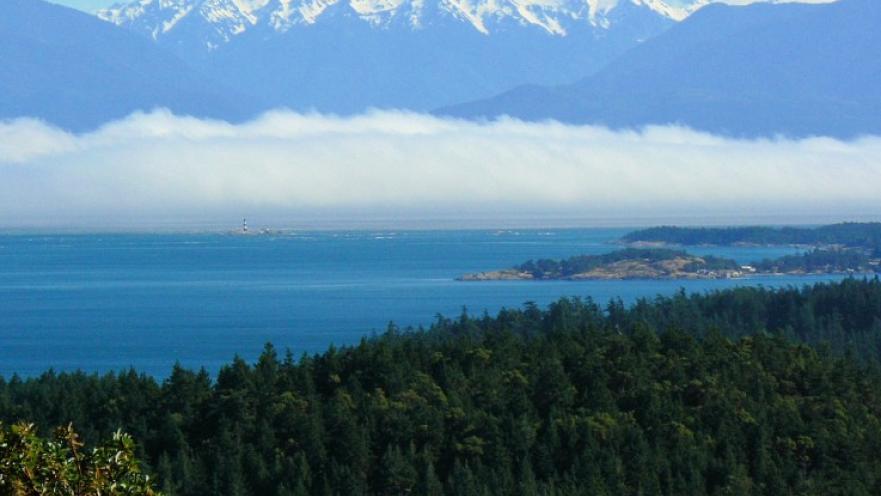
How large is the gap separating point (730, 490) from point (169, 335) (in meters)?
68.5

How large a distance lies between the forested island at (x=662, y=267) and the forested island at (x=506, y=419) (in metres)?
102

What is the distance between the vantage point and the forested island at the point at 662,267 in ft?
525

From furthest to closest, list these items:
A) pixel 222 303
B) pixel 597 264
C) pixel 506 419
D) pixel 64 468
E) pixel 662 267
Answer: pixel 597 264, pixel 662 267, pixel 222 303, pixel 506 419, pixel 64 468

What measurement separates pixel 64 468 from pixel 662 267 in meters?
151

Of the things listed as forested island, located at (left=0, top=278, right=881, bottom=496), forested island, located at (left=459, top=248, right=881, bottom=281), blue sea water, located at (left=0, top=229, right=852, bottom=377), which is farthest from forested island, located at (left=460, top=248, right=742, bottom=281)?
forested island, located at (left=0, top=278, right=881, bottom=496)

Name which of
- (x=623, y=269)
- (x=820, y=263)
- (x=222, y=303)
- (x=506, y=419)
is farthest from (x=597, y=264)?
(x=506, y=419)

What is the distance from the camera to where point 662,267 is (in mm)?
164375

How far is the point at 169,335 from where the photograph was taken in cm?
10600

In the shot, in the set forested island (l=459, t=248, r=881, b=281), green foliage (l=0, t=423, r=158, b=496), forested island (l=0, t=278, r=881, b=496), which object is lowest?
forested island (l=459, t=248, r=881, b=281)

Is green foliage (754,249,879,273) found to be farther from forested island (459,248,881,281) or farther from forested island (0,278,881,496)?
forested island (0,278,881,496)

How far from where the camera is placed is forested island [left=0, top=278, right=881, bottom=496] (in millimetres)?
42281

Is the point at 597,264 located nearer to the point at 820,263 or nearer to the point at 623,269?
the point at 623,269

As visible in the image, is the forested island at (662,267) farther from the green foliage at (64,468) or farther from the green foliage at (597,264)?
the green foliage at (64,468)

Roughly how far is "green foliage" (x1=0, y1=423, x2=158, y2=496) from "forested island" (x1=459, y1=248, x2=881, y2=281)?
139855 mm
